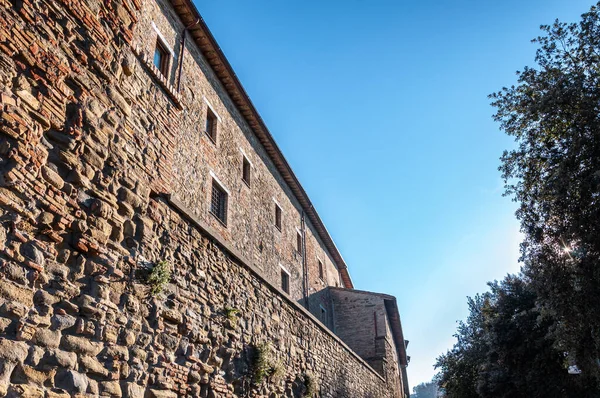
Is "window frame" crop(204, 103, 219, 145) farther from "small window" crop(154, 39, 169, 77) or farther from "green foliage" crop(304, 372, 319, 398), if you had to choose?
"green foliage" crop(304, 372, 319, 398)

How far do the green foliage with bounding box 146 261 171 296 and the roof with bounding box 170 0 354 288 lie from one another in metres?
8.96

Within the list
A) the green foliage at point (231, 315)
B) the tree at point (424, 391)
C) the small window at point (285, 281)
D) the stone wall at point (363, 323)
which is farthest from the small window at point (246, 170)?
the tree at point (424, 391)

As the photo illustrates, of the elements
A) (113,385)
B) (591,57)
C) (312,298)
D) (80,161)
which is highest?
(591,57)

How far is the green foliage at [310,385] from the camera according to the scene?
832cm

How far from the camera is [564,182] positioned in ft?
28.4

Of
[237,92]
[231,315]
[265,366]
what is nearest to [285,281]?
[237,92]

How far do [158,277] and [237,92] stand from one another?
1040 cm

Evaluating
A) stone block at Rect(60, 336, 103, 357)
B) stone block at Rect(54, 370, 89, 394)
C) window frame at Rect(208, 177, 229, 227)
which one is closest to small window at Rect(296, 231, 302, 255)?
window frame at Rect(208, 177, 229, 227)

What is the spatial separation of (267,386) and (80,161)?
4627 millimetres

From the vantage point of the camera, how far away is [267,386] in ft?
22.8

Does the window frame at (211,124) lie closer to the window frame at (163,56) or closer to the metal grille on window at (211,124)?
the metal grille on window at (211,124)

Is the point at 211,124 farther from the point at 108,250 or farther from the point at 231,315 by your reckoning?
the point at 108,250

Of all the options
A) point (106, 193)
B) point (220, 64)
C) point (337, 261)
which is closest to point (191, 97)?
point (220, 64)

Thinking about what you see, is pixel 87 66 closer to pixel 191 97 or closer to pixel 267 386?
pixel 267 386
